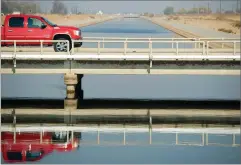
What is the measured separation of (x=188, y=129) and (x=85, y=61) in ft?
18.1

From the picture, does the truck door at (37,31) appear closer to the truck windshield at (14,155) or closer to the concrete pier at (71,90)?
the concrete pier at (71,90)

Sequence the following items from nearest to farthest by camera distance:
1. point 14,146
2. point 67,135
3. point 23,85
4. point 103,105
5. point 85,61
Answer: point 14,146 < point 67,135 < point 85,61 < point 103,105 < point 23,85

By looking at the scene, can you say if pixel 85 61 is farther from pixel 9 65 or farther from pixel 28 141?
pixel 28 141

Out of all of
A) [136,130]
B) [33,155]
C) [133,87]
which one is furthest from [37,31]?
[33,155]

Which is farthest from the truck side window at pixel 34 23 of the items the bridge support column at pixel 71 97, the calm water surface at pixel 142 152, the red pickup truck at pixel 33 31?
the calm water surface at pixel 142 152

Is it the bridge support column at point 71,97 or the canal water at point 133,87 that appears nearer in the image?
the bridge support column at point 71,97

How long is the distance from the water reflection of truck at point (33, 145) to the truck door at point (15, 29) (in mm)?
7555

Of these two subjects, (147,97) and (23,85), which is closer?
(147,97)

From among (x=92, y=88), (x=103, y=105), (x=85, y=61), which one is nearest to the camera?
(x=85, y=61)

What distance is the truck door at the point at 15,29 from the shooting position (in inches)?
1170

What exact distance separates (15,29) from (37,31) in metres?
1.10

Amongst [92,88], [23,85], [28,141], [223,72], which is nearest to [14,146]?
[28,141]

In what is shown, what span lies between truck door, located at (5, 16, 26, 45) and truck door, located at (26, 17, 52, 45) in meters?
0.29

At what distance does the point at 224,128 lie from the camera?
2425cm
